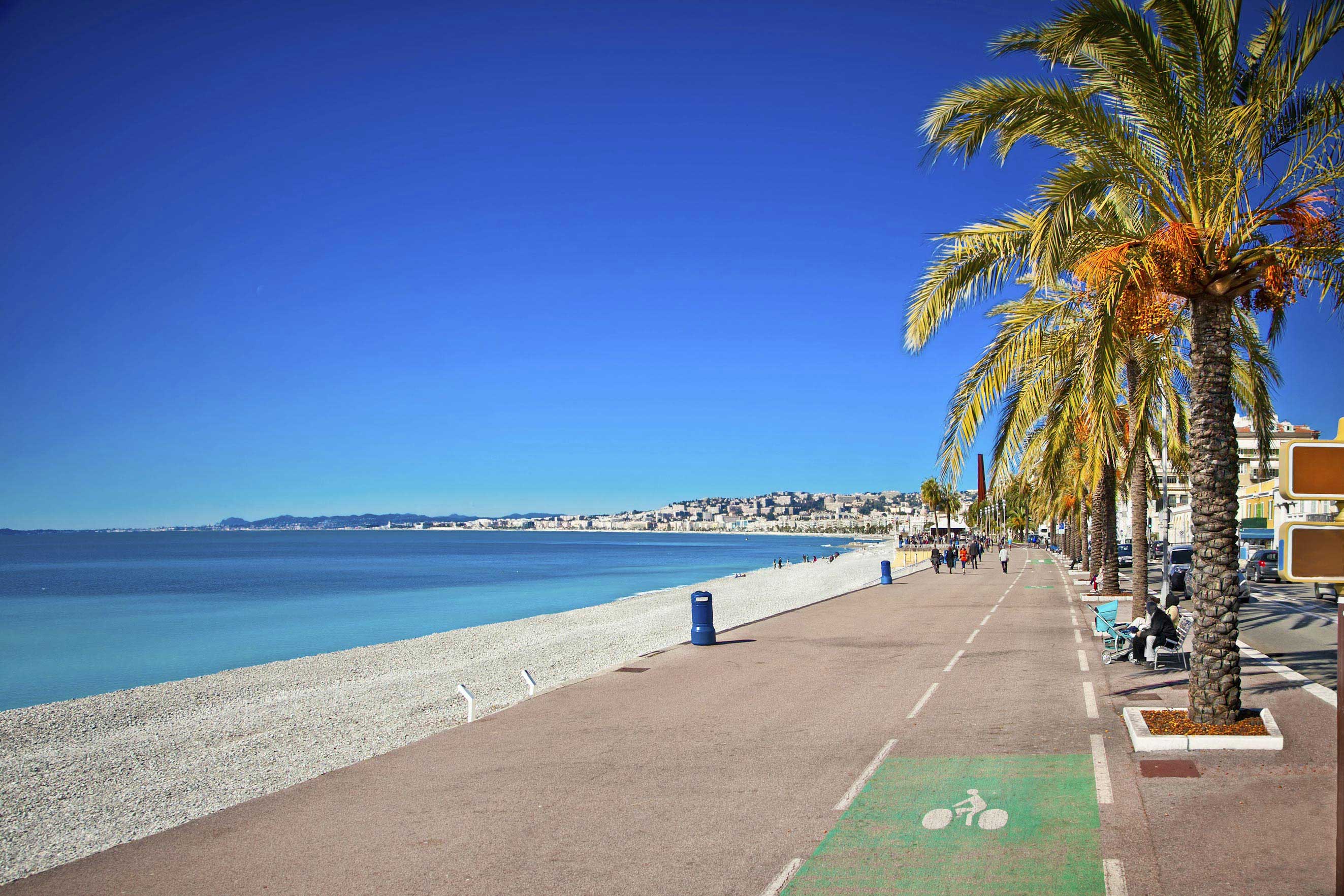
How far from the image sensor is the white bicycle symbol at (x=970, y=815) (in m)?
6.72

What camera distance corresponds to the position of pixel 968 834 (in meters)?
6.52

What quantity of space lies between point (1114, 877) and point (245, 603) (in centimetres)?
5910

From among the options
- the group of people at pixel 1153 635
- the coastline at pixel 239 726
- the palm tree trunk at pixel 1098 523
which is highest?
the palm tree trunk at pixel 1098 523

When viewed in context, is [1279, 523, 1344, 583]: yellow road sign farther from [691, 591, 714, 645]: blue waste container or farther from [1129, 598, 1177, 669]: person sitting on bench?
[691, 591, 714, 645]: blue waste container

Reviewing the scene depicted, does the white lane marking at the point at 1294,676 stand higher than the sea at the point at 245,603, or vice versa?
the white lane marking at the point at 1294,676

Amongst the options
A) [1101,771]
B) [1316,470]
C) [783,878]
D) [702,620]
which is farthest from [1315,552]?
[702,620]

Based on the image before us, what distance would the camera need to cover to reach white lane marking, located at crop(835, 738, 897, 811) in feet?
24.2

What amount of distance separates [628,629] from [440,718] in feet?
51.2

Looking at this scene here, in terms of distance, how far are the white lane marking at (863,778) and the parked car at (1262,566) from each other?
32653 mm

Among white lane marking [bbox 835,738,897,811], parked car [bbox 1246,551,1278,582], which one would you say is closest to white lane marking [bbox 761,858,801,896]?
white lane marking [bbox 835,738,897,811]

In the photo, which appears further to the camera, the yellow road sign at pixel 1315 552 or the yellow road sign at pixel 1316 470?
the yellow road sign at pixel 1316 470

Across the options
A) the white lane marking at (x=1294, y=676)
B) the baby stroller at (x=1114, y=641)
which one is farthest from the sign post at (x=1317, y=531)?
the baby stroller at (x=1114, y=641)

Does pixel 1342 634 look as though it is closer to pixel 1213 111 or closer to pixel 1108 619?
pixel 1213 111

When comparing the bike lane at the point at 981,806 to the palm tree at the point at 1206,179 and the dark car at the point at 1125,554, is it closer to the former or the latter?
the palm tree at the point at 1206,179
